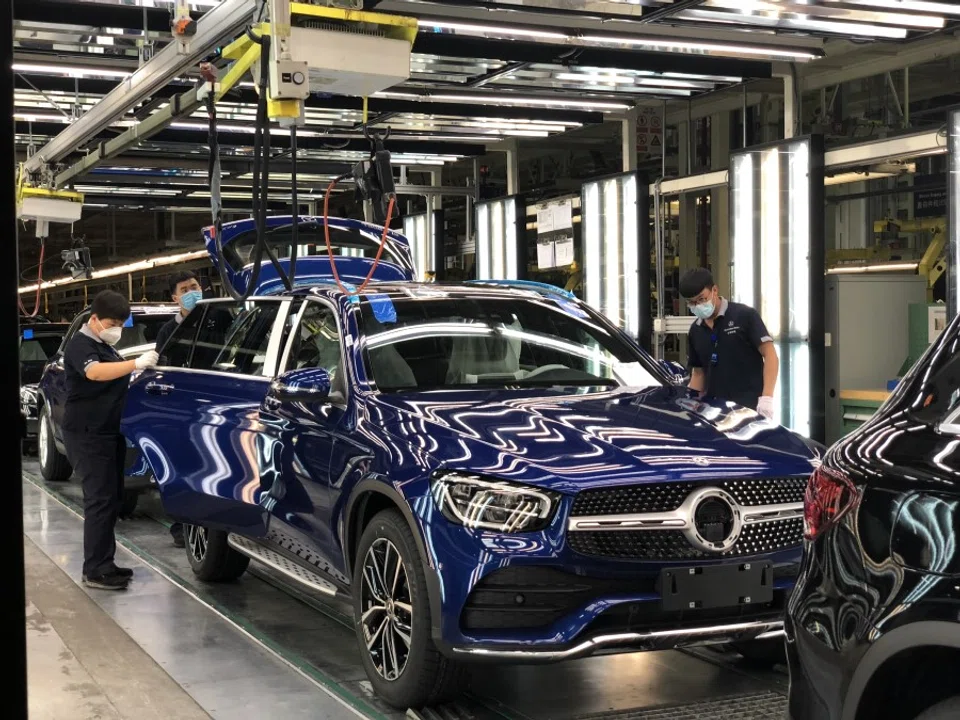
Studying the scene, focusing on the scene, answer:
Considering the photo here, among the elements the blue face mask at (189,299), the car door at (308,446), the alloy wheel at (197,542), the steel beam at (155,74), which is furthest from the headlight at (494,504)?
the blue face mask at (189,299)

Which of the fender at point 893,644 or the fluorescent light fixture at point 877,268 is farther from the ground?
the fluorescent light fixture at point 877,268

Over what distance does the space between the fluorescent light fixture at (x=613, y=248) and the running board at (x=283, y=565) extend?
7.18 meters

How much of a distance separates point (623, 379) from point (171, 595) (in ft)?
9.67

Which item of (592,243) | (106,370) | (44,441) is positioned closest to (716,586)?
(106,370)

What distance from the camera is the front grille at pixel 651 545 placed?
4125 millimetres

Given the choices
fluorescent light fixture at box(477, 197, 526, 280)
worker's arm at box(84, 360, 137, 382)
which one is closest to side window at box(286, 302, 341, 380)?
worker's arm at box(84, 360, 137, 382)

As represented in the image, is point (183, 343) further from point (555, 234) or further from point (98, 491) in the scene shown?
point (555, 234)

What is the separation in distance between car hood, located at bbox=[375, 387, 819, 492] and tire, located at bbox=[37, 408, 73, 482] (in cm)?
774

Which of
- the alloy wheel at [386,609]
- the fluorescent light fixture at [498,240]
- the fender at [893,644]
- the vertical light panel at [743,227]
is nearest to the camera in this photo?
the fender at [893,644]

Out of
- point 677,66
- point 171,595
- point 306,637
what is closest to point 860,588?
point 306,637

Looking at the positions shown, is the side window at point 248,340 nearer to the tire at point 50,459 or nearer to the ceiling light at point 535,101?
the tire at point 50,459

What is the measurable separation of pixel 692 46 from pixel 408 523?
6.74 m

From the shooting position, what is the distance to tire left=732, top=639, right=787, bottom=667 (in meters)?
5.12

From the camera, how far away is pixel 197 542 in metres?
7.20
